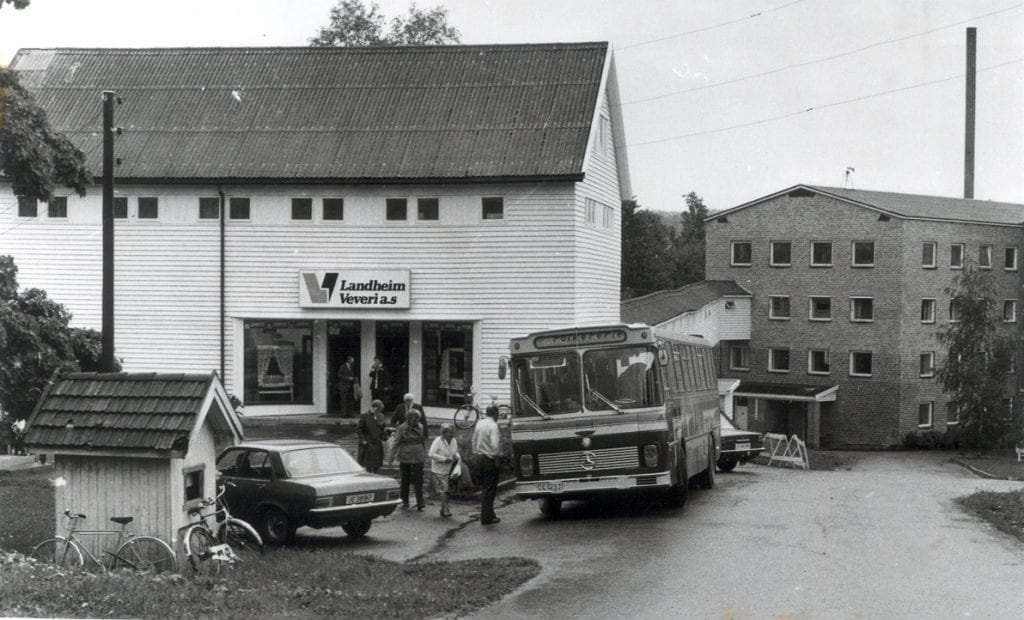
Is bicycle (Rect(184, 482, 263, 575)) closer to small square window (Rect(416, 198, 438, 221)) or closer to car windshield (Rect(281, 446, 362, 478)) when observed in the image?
car windshield (Rect(281, 446, 362, 478))

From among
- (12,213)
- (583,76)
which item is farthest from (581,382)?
(12,213)

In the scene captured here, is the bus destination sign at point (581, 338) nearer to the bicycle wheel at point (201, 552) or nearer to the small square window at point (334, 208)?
the bicycle wheel at point (201, 552)

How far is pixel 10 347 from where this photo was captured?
20391mm

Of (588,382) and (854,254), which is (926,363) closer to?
(854,254)

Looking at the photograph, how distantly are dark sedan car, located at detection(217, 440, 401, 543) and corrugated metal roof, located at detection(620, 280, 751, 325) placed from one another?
32.1 m

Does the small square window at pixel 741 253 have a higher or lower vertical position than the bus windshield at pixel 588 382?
higher

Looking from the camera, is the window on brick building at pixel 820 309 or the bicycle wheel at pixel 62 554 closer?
the bicycle wheel at pixel 62 554

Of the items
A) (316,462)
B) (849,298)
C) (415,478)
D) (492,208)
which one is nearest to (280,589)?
(316,462)

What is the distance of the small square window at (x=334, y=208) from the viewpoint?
33000 mm

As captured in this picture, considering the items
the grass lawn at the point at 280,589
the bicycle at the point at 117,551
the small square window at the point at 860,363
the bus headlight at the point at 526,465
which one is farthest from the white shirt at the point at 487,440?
the small square window at the point at 860,363

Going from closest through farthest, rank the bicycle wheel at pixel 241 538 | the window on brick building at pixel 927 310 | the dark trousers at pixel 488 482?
1. the bicycle wheel at pixel 241 538
2. the dark trousers at pixel 488 482
3. the window on brick building at pixel 927 310

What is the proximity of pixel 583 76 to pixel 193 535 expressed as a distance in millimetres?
22099

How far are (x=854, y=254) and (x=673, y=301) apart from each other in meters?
10.8

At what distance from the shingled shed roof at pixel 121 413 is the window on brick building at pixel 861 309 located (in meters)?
52.2
